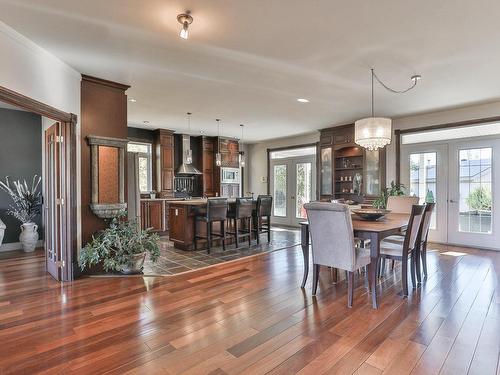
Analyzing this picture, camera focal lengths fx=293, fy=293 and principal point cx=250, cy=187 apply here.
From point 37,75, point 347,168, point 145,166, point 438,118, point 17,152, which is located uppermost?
point 438,118

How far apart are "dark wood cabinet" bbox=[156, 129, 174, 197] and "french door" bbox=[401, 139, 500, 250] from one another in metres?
5.44

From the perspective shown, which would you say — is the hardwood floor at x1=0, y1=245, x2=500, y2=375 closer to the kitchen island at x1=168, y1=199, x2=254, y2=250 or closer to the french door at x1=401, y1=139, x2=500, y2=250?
the kitchen island at x1=168, y1=199, x2=254, y2=250

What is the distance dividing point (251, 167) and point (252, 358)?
817 centimetres

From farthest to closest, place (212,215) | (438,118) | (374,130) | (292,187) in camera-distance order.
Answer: (292,187) → (438,118) → (212,215) → (374,130)

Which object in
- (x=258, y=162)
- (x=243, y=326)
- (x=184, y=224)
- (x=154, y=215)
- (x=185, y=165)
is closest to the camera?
(x=243, y=326)

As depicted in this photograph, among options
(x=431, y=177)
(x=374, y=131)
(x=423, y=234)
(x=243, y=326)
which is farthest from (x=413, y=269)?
(x=431, y=177)

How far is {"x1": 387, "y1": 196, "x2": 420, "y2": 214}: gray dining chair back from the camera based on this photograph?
14.6 ft

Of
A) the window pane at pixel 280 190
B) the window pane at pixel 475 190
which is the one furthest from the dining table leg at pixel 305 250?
the window pane at pixel 280 190

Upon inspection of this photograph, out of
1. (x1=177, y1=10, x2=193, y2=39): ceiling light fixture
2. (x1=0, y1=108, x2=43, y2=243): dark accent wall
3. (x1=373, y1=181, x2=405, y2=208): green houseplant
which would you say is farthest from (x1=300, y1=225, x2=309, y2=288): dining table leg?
(x1=0, y1=108, x2=43, y2=243): dark accent wall

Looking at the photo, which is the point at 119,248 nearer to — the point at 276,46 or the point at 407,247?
the point at 276,46

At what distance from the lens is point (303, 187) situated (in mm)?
8508

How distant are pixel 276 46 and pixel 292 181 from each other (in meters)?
5.96

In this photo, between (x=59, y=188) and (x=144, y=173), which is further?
(x=144, y=173)

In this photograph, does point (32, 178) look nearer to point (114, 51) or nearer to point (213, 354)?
point (114, 51)
